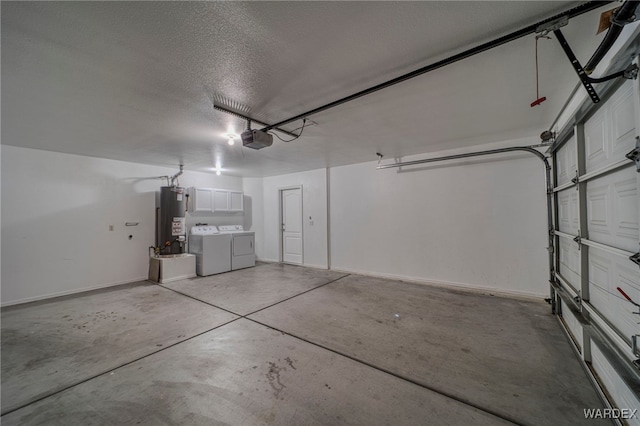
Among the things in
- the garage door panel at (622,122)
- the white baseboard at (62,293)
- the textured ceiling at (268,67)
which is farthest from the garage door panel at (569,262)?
the white baseboard at (62,293)

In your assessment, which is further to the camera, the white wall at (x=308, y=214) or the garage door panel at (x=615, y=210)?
the white wall at (x=308, y=214)

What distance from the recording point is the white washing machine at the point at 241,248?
18.5 ft

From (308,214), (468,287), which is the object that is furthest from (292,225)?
(468,287)

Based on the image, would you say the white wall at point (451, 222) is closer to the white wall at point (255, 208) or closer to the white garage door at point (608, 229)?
the white garage door at point (608, 229)

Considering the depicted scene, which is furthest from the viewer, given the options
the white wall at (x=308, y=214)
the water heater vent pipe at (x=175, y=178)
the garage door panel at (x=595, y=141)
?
the white wall at (x=308, y=214)

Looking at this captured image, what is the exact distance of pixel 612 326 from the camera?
5.39 feet

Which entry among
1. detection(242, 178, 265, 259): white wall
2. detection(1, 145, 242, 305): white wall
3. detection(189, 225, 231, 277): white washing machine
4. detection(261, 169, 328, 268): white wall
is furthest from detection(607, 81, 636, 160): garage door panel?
detection(1, 145, 242, 305): white wall

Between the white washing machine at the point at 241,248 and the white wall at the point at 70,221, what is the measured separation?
5.39 ft

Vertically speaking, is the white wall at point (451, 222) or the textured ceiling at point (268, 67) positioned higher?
the textured ceiling at point (268, 67)

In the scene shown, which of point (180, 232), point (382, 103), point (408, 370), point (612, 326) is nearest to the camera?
point (612, 326)

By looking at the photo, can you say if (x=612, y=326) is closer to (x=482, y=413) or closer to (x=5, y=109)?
(x=482, y=413)

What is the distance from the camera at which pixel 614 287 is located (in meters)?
1.67

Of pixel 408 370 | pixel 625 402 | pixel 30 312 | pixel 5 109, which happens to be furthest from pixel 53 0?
pixel 30 312

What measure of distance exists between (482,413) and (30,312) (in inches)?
211
